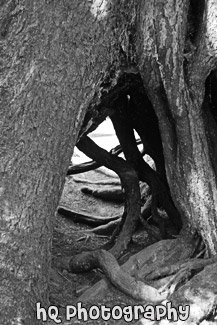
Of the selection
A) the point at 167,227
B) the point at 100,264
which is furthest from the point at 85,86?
the point at 167,227

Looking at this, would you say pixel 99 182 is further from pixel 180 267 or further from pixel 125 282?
pixel 125 282

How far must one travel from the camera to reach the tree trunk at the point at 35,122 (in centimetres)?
233

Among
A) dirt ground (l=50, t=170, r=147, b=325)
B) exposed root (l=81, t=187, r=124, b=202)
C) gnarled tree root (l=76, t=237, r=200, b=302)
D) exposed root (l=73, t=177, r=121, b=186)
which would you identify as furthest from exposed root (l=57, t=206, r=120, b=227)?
gnarled tree root (l=76, t=237, r=200, b=302)

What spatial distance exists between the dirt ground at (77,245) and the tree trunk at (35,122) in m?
0.58

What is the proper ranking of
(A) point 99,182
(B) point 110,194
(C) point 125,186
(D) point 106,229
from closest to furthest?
1. (C) point 125,186
2. (D) point 106,229
3. (B) point 110,194
4. (A) point 99,182

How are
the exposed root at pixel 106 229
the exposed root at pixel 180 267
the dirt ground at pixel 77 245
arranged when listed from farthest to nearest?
the exposed root at pixel 106 229 < the exposed root at pixel 180 267 < the dirt ground at pixel 77 245

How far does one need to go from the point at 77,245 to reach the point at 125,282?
1677mm

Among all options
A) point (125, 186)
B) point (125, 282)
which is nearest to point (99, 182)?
point (125, 186)

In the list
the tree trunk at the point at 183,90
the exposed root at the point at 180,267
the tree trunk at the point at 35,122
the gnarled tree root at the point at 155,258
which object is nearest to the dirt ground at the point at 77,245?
the gnarled tree root at the point at 155,258

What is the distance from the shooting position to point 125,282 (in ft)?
9.95

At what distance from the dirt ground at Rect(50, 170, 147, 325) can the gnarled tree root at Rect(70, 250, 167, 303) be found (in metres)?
0.05

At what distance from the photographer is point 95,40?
2.84 metres

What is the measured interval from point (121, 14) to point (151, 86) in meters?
0.48

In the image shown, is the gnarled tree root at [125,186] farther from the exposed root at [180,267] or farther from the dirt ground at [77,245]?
the exposed root at [180,267]
